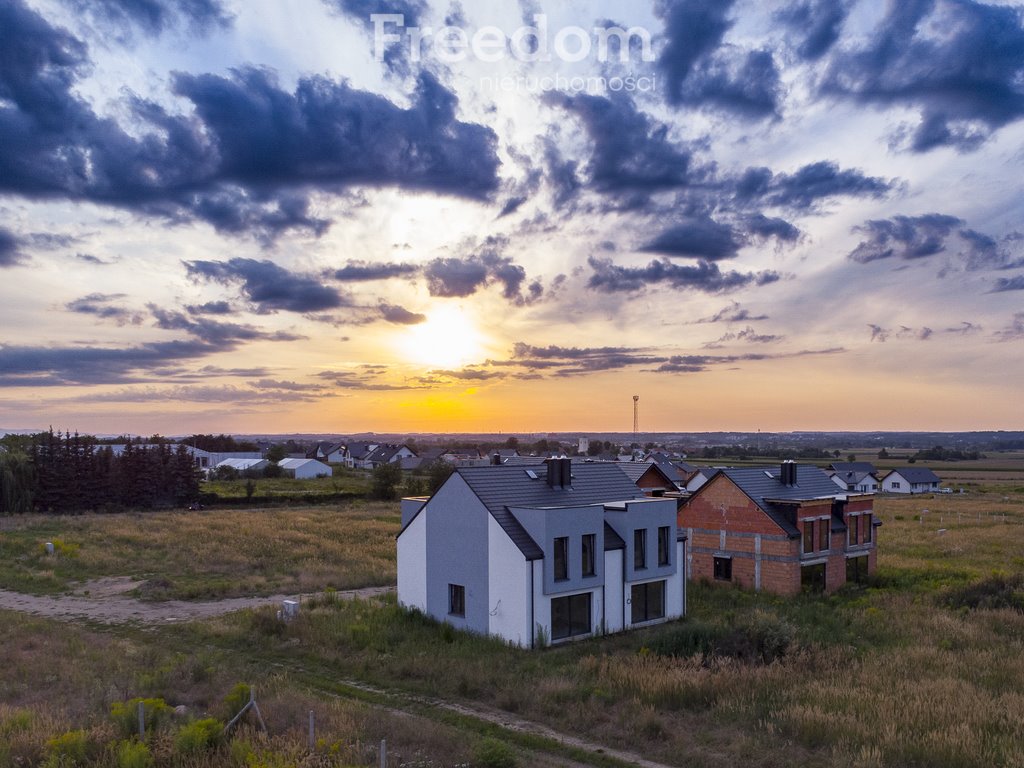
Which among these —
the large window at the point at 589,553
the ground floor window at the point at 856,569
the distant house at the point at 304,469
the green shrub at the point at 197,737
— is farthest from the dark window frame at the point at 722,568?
the distant house at the point at 304,469

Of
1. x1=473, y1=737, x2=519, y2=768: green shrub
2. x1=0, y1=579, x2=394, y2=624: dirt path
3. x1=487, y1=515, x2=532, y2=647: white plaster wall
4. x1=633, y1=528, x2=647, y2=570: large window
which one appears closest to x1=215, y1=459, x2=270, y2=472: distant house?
x1=0, y1=579, x2=394, y2=624: dirt path

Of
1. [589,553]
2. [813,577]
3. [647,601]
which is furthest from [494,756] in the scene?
[813,577]

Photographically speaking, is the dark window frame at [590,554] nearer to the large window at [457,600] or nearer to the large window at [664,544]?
the large window at [664,544]

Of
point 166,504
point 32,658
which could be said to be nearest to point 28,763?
point 32,658

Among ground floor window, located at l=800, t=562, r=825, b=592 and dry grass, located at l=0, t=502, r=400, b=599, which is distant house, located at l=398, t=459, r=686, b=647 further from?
dry grass, located at l=0, t=502, r=400, b=599

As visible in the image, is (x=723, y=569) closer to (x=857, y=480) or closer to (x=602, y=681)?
(x=602, y=681)

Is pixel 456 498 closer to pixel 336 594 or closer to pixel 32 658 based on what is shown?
pixel 336 594
